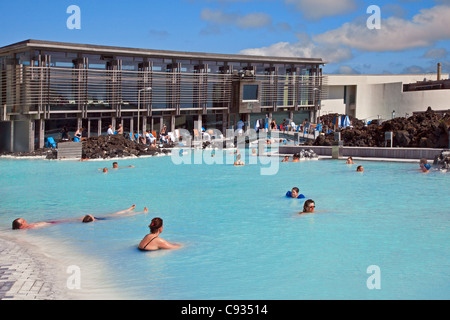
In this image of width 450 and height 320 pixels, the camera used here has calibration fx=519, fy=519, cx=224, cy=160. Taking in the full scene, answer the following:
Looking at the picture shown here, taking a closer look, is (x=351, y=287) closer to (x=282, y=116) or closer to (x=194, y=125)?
(x=194, y=125)

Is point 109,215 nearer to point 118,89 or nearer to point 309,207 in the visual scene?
point 309,207

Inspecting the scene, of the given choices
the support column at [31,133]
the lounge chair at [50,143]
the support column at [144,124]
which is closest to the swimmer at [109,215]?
the support column at [31,133]

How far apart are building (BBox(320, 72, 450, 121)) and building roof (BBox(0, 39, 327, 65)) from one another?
8298 mm

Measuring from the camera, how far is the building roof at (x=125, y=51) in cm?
2883

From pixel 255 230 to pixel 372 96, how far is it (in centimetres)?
4345

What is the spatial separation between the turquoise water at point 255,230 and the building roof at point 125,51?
10.3 meters

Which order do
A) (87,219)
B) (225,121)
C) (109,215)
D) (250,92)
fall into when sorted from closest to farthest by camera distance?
(87,219) < (109,215) < (225,121) < (250,92)

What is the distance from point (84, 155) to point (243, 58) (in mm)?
17806

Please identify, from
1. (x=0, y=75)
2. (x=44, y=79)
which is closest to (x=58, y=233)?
(x=44, y=79)

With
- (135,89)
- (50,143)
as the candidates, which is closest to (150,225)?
(50,143)

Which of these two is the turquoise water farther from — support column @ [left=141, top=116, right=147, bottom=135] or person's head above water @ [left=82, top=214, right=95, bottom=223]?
support column @ [left=141, top=116, right=147, bottom=135]

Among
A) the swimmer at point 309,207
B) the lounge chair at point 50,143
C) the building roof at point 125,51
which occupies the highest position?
the building roof at point 125,51

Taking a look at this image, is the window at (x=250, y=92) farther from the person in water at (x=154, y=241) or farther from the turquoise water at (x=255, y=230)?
the person in water at (x=154, y=241)

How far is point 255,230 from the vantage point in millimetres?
11430
